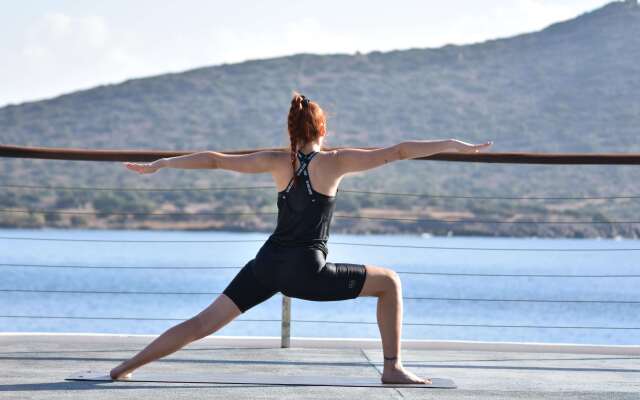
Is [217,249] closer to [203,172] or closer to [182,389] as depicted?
[203,172]

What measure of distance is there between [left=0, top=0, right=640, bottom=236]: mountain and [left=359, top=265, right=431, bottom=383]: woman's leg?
76.5 m

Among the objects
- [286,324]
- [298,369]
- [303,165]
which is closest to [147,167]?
[303,165]

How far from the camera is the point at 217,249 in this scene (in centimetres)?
9144

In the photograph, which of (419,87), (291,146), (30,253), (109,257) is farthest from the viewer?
(419,87)

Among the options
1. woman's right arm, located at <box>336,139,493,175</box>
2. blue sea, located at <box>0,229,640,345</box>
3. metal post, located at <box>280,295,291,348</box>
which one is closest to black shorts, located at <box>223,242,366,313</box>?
woman's right arm, located at <box>336,139,493,175</box>

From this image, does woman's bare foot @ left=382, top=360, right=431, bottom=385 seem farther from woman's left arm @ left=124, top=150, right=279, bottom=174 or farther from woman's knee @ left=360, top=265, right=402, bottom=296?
woman's left arm @ left=124, top=150, right=279, bottom=174

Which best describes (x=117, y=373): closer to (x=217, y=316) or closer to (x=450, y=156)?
(x=217, y=316)

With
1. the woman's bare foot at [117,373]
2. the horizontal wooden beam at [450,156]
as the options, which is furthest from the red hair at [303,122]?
the horizontal wooden beam at [450,156]

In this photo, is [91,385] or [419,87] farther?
[419,87]

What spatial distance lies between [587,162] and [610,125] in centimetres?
9015

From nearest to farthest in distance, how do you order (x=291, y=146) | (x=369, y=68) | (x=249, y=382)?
(x=291, y=146) → (x=249, y=382) → (x=369, y=68)

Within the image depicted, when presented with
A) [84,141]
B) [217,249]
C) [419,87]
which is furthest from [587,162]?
[419,87]

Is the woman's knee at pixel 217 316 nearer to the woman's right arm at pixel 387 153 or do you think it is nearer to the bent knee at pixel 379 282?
the bent knee at pixel 379 282

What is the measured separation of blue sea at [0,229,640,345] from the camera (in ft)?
121
